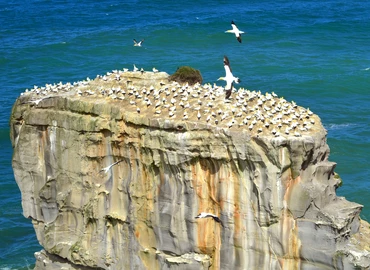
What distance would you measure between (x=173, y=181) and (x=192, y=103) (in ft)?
12.1

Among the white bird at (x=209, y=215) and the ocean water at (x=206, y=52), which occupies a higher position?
the white bird at (x=209, y=215)

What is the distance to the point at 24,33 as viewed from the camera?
385 feet

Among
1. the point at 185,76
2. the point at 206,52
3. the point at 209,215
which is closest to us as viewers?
the point at 209,215

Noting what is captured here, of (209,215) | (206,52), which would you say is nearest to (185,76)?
(209,215)

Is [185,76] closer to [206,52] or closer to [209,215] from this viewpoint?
[209,215]

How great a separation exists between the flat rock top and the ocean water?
14.4 metres

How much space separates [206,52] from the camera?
104 m

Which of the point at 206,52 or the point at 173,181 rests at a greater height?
the point at 173,181

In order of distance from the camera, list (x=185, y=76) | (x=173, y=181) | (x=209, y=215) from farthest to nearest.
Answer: (x=185, y=76)
(x=173, y=181)
(x=209, y=215)

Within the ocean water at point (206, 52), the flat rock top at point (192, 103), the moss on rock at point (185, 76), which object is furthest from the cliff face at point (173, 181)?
the ocean water at point (206, 52)

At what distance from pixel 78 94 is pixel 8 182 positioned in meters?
23.0

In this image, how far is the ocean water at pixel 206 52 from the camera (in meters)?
69.4

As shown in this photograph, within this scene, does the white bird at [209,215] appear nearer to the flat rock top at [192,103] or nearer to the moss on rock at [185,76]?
the flat rock top at [192,103]

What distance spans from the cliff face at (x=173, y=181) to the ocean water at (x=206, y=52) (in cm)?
1069
